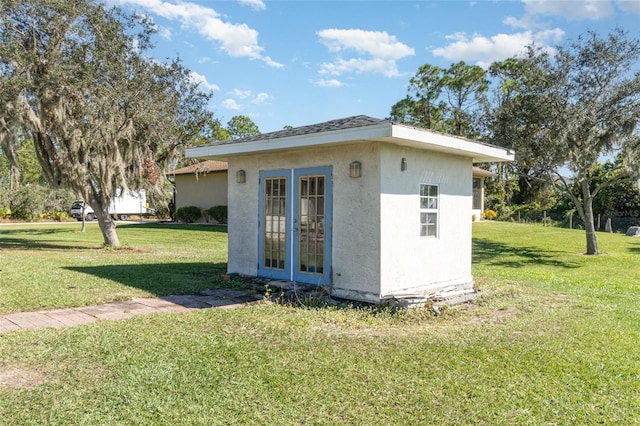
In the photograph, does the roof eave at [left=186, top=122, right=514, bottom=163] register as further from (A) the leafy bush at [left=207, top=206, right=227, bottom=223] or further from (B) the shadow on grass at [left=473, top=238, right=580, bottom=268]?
(A) the leafy bush at [left=207, top=206, right=227, bottom=223]

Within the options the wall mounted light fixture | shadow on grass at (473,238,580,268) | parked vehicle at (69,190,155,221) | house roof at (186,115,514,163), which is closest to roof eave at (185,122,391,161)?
house roof at (186,115,514,163)

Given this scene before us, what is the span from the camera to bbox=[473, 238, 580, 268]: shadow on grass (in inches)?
570

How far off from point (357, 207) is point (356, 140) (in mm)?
1057

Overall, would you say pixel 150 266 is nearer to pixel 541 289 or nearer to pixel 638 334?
pixel 541 289

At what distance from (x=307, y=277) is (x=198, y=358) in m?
3.54

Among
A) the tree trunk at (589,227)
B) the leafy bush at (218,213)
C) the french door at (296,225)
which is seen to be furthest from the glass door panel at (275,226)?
the leafy bush at (218,213)

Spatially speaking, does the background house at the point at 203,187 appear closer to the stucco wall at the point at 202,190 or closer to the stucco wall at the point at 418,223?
the stucco wall at the point at 202,190

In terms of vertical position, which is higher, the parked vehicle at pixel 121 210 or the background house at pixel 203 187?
the background house at pixel 203 187

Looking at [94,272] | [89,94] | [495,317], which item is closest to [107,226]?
[89,94]

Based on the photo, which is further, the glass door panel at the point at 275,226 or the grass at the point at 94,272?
the glass door panel at the point at 275,226

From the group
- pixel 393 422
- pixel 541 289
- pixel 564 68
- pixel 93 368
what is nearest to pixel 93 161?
pixel 93 368

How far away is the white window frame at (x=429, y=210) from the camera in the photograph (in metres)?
7.82

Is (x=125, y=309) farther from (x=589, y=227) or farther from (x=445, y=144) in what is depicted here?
(x=589, y=227)

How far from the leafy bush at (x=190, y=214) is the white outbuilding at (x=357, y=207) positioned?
68.9 feet
